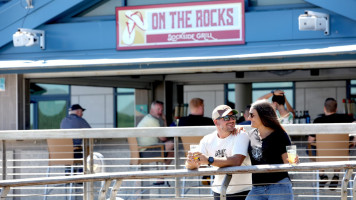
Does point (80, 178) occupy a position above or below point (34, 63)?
below

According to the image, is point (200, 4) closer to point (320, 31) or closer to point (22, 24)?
point (320, 31)

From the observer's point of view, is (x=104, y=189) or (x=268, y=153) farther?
(x=268, y=153)

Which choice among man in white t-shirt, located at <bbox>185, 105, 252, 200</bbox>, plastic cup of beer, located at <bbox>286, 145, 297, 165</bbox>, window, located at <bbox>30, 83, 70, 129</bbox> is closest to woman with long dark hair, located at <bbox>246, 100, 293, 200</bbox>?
man in white t-shirt, located at <bbox>185, 105, 252, 200</bbox>

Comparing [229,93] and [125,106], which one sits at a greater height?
[229,93]

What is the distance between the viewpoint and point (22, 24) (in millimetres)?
12188

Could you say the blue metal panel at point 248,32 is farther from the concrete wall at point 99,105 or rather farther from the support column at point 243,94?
the concrete wall at point 99,105

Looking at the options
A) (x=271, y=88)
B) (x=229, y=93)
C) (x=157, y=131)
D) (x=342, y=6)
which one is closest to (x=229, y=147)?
(x=157, y=131)

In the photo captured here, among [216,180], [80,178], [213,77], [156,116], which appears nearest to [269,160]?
[216,180]

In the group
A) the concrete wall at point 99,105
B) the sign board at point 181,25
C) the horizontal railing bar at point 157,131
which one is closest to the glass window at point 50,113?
the concrete wall at point 99,105

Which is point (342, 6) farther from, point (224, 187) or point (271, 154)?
point (224, 187)

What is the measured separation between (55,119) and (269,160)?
17.1 meters

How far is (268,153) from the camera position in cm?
511

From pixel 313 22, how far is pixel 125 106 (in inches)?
455

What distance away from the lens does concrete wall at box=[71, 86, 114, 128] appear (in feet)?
68.1
